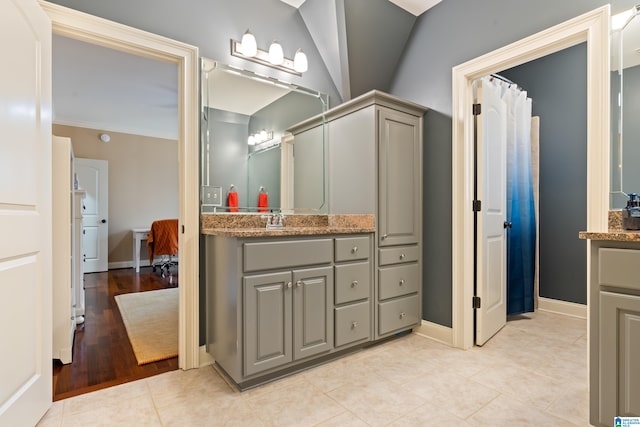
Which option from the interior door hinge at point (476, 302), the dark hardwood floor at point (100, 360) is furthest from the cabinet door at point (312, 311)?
the interior door hinge at point (476, 302)

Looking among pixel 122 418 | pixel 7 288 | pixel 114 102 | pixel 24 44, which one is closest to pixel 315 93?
pixel 24 44

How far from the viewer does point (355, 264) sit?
219 cm

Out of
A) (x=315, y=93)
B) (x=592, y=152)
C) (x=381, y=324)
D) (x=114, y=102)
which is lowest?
(x=381, y=324)

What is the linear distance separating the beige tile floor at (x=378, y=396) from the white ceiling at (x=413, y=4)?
262cm

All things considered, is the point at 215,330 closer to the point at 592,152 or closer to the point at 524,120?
the point at 592,152

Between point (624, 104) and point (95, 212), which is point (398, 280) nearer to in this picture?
point (624, 104)

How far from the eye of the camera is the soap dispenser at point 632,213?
152 centimetres

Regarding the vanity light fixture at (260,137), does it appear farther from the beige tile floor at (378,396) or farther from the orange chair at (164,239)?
the orange chair at (164,239)

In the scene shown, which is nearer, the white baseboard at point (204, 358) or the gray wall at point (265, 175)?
the white baseboard at point (204, 358)

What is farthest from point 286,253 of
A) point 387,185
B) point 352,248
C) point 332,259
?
point 387,185

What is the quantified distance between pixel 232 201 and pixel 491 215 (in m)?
1.96

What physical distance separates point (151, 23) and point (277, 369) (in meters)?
2.15

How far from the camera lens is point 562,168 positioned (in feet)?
10.4

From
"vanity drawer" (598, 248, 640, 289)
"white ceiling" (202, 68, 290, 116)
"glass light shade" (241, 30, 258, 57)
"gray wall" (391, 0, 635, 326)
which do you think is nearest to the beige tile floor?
"gray wall" (391, 0, 635, 326)
